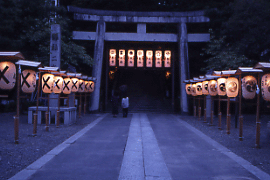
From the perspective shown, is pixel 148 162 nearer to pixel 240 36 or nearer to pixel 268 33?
pixel 268 33

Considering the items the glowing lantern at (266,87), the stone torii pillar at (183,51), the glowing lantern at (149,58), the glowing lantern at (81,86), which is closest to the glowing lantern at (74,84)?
the glowing lantern at (81,86)

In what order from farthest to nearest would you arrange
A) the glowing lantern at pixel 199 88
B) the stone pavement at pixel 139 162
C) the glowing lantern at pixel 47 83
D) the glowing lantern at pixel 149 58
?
1. the glowing lantern at pixel 149 58
2. the glowing lantern at pixel 199 88
3. the glowing lantern at pixel 47 83
4. the stone pavement at pixel 139 162

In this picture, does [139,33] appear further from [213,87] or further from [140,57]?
[213,87]

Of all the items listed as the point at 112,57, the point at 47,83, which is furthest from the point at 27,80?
Result: the point at 112,57

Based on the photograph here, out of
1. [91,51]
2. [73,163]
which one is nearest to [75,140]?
[73,163]

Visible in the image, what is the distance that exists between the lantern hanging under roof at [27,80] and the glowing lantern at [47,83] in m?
2.09

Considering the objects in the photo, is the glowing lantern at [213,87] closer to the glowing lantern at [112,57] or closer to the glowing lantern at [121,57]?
the glowing lantern at [121,57]

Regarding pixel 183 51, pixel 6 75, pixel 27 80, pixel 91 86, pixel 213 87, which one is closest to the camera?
pixel 6 75

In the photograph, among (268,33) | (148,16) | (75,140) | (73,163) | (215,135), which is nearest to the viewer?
(73,163)

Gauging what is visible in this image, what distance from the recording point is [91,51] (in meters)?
25.3

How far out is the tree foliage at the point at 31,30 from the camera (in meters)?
14.6

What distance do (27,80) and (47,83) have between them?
2.35m

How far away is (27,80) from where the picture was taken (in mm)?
8586

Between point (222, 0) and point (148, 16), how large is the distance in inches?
362
